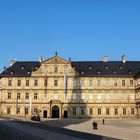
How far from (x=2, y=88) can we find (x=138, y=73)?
3267cm

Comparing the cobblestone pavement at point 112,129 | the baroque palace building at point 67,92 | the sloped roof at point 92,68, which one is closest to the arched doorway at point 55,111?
the baroque palace building at point 67,92

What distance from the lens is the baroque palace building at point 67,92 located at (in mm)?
87875

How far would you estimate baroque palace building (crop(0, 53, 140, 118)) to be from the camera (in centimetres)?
8788

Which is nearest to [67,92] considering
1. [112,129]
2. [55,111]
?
[55,111]

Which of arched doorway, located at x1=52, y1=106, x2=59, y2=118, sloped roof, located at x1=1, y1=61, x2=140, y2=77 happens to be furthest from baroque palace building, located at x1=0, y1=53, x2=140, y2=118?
sloped roof, located at x1=1, y1=61, x2=140, y2=77

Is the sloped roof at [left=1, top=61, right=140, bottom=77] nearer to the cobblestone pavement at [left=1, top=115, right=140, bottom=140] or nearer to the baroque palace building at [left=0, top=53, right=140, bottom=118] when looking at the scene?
the baroque palace building at [left=0, top=53, right=140, bottom=118]

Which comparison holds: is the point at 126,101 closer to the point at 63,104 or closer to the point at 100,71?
the point at 100,71

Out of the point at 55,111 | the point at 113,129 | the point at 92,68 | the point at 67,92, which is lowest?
the point at 113,129

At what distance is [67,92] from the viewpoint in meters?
88.0

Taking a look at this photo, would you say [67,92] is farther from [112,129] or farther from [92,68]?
[112,129]

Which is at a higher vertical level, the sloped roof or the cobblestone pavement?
the sloped roof

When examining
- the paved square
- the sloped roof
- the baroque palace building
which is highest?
the sloped roof

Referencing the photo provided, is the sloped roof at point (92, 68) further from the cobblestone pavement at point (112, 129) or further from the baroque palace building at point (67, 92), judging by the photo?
Result: the cobblestone pavement at point (112, 129)

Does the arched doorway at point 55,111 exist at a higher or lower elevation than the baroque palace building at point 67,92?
lower
